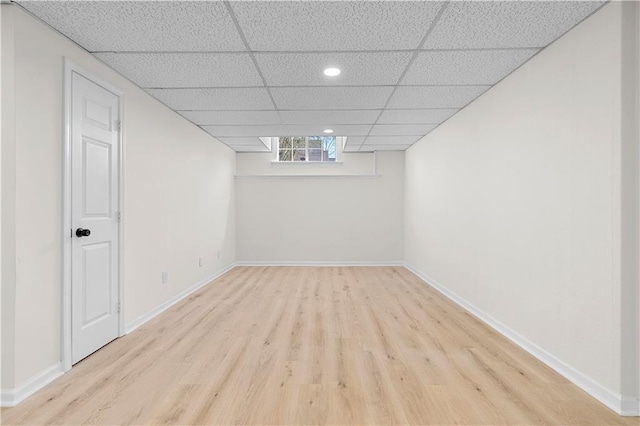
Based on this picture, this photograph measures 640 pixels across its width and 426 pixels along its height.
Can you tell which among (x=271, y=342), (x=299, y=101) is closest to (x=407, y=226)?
(x=299, y=101)

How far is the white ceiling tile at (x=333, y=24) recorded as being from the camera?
1.90m

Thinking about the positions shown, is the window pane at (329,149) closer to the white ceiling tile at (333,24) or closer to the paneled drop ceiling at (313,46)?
the paneled drop ceiling at (313,46)

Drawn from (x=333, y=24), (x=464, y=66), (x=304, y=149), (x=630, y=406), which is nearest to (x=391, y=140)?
(x=304, y=149)

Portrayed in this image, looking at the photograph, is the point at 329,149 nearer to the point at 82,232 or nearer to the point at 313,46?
the point at 313,46

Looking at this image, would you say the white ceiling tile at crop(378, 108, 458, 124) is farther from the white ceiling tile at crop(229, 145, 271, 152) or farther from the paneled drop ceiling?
the white ceiling tile at crop(229, 145, 271, 152)

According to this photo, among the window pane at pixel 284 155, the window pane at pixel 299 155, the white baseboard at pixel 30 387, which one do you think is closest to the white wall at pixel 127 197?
the white baseboard at pixel 30 387

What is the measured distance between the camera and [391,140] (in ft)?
18.2

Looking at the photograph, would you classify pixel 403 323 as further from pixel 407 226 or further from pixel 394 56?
pixel 407 226

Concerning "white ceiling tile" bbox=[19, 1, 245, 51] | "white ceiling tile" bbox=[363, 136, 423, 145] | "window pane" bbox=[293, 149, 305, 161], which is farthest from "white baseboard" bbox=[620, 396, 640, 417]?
"window pane" bbox=[293, 149, 305, 161]

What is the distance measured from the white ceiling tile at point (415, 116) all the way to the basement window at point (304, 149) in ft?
8.62

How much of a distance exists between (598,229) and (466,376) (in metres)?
1.26

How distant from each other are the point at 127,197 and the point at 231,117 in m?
1.73

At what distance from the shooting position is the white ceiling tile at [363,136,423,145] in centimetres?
534

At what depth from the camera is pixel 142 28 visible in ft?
6.97
